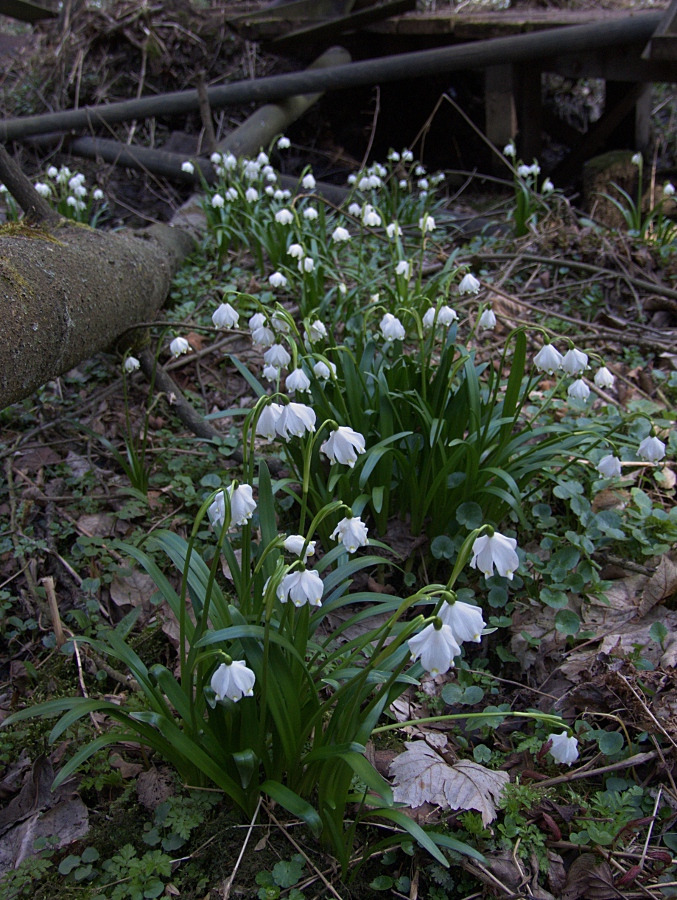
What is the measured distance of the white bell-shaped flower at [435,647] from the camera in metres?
1.10

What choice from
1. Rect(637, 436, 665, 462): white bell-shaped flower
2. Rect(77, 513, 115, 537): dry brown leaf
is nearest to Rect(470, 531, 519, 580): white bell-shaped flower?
Rect(637, 436, 665, 462): white bell-shaped flower

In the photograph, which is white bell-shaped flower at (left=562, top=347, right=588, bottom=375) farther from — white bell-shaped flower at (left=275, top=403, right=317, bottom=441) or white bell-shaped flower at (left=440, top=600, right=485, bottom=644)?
white bell-shaped flower at (left=440, top=600, right=485, bottom=644)

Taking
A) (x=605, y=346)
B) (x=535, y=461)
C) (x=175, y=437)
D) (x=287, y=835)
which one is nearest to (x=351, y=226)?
(x=605, y=346)

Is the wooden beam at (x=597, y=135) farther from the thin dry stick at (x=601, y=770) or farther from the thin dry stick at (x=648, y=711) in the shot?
the thin dry stick at (x=601, y=770)

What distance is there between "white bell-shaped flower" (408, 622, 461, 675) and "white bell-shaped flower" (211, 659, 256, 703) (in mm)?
332

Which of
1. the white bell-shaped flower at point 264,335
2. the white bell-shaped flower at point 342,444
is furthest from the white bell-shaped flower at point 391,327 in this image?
the white bell-shaped flower at point 342,444

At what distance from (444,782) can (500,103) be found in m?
5.58

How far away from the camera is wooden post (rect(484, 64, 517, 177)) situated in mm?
5492

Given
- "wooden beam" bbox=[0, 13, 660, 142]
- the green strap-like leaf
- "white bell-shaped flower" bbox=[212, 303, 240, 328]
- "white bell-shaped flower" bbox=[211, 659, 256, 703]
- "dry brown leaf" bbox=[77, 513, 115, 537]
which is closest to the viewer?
"white bell-shaped flower" bbox=[211, 659, 256, 703]

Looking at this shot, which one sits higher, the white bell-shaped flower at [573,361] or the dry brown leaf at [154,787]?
the white bell-shaped flower at [573,361]

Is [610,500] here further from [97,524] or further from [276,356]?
[97,524]

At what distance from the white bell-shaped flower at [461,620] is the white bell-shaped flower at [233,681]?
38 centimetres

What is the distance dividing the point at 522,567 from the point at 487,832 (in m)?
0.86

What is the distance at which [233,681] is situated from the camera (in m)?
1.22
